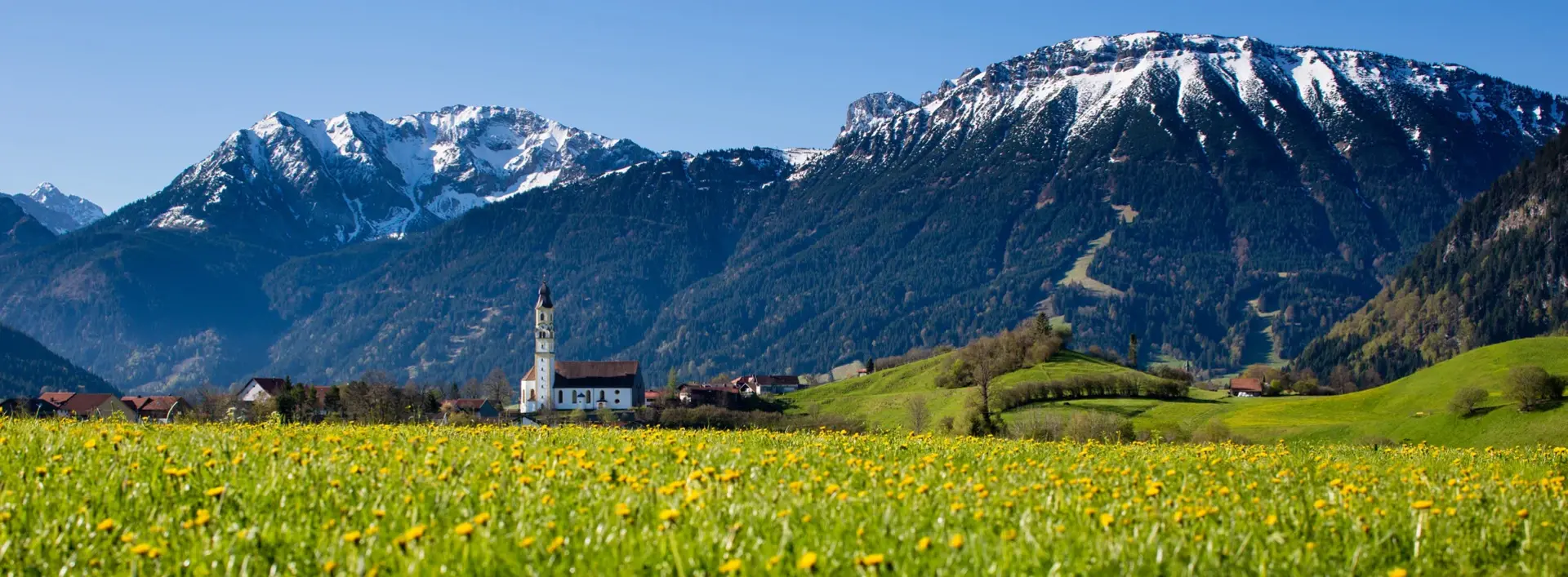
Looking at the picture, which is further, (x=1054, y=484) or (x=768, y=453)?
(x=768, y=453)

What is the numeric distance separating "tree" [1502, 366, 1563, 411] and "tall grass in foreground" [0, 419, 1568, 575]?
310 feet

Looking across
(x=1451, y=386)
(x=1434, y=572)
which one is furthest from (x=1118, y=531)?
(x=1451, y=386)

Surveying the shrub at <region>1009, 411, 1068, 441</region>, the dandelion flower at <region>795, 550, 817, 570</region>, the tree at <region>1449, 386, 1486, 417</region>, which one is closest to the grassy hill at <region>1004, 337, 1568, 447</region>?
the tree at <region>1449, 386, 1486, 417</region>

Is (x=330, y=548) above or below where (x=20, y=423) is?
below

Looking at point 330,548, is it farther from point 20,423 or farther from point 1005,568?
point 20,423

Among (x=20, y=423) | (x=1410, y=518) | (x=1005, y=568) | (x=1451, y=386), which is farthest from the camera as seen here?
(x=1451, y=386)

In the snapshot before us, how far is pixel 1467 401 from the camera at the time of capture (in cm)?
9675

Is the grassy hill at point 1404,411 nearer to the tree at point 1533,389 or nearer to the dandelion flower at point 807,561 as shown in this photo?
the tree at point 1533,389

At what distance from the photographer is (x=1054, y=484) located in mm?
12094

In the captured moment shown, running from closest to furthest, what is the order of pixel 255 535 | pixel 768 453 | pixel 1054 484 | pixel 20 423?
pixel 255 535, pixel 1054 484, pixel 768 453, pixel 20 423

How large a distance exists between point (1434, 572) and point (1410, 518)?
1.74m

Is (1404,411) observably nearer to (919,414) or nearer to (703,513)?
(919,414)

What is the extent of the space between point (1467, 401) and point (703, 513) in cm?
10398

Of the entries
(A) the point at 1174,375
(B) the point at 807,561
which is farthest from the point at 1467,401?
(B) the point at 807,561
